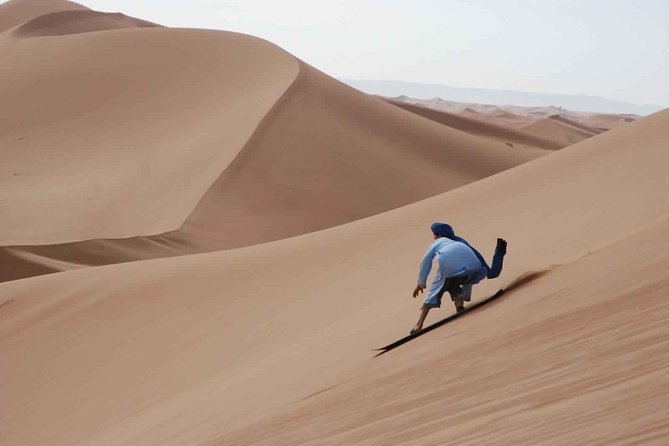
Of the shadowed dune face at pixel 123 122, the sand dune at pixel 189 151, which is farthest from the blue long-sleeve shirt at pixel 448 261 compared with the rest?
the shadowed dune face at pixel 123 122

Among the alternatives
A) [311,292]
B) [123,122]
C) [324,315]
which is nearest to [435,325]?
[324,315]

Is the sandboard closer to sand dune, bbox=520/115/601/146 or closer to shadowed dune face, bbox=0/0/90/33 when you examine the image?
sand dune, bbox=520/115/601/146

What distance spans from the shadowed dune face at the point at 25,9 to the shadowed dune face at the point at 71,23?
5488 millimetres

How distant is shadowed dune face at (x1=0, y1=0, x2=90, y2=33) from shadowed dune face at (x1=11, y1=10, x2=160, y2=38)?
5.49 m

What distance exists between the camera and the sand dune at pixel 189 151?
22.9 metres

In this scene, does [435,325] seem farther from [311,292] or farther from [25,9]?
[25,9]

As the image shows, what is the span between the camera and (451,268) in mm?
6797

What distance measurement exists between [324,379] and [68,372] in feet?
14.2

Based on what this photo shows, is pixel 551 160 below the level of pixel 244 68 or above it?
below

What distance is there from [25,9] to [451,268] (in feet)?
204

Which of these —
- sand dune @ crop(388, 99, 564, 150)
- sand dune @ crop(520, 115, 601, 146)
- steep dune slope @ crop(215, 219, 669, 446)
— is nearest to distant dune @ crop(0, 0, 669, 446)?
steep dune slope @ crop(215, 219, 669, 446)

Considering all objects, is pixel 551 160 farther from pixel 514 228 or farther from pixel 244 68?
pixel 244 68

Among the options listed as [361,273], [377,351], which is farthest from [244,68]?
[377,351]

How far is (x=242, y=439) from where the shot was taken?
5422mm
